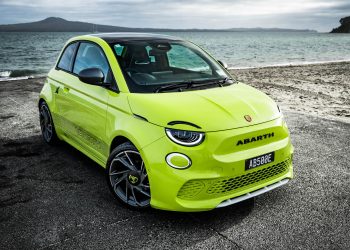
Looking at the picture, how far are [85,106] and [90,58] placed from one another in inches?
27.0

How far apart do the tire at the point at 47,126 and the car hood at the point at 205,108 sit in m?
2.46

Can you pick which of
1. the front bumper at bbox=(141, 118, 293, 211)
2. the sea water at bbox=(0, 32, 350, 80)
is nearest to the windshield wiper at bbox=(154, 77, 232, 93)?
the front bumper at bbox=(141, 118, 293, 211)

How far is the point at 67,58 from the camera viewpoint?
5367mm

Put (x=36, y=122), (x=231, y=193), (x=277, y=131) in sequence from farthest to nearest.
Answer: (x=36, y=122) < (x=277, y=131) < (x=231, y=193)

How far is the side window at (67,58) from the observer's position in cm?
521

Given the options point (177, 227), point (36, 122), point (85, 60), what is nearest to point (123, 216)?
point (177, 227)

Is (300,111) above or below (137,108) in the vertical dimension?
below

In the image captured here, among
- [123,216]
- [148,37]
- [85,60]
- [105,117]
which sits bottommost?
[123,216]

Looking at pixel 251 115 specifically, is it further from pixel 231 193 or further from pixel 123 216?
pixel 123 216

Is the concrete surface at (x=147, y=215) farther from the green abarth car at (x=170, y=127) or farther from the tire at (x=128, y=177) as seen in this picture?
the green abarth car at (x=170, y=127)

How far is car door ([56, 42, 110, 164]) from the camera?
13.7 ft

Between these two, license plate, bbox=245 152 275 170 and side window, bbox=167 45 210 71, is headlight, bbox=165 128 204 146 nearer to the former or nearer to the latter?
license plate, bbox=245 152 275 170

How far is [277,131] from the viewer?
368 cm

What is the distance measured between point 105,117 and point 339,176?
305cm
